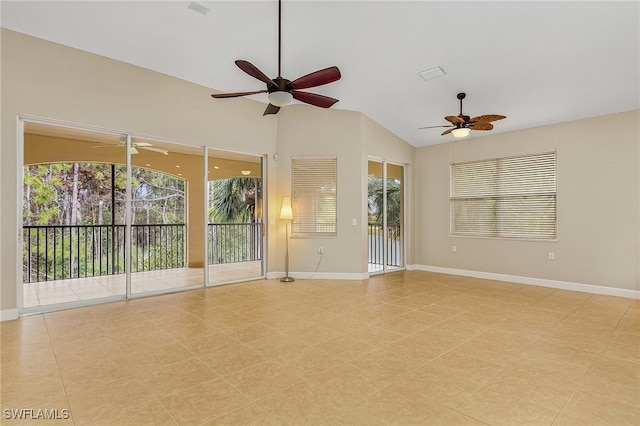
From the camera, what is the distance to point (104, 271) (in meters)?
5.42

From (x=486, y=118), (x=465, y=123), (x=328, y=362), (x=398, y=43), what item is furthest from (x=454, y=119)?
(x=328, y=362)

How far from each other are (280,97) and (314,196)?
3068 millimetres

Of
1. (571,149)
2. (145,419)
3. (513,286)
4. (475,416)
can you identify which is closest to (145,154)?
(145,419)

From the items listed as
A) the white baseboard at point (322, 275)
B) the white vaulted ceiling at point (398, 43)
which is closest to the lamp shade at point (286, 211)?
the white baseboard at point (322, 275)

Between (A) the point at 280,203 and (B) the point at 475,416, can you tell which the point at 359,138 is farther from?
(B) the point at 475,416

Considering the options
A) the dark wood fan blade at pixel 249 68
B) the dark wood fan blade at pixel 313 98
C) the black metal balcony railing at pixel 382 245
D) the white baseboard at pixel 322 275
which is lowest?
the white baseboard at pixel 322 275

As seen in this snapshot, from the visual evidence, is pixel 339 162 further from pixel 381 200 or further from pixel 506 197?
pixel 506 197

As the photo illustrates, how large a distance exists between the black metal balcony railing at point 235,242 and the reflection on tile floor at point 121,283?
19 centimetres

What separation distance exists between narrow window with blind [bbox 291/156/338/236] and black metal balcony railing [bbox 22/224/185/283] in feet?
8.10

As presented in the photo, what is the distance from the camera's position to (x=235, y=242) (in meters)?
6.70

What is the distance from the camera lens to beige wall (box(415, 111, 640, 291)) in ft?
16.2

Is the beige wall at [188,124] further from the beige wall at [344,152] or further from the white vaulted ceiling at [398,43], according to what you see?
the white vaulted ceiling at [398,43]

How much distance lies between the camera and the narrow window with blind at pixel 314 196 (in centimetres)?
628

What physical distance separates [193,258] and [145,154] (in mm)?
2136
